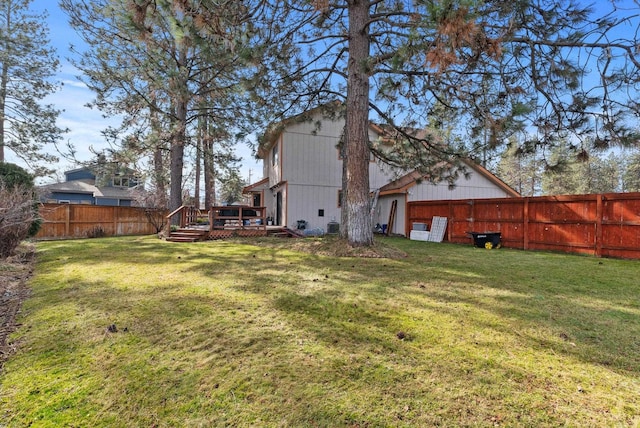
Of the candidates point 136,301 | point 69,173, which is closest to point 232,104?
point 136,301

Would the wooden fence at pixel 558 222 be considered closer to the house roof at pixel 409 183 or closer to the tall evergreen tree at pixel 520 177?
the house roof at pixel 409 183

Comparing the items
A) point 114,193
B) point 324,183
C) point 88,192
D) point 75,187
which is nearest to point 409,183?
point 324,183

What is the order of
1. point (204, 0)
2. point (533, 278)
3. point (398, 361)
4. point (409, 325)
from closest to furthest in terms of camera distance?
point (398, 361), point (409, 325), point (204, 0), point (533, 278)

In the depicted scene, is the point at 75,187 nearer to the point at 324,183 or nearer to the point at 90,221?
the point at 90,221

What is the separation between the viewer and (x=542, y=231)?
9.80 metres

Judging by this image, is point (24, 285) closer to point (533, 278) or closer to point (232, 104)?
point (533, 278)

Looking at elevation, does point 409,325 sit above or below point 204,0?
below

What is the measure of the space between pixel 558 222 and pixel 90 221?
19512 millimetres

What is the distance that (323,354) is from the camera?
2471 mm

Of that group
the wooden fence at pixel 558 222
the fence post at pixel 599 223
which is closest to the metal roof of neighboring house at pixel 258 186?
the wooden fence at pixel 558 222

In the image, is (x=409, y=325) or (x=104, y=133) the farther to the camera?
(x=104, y=133)

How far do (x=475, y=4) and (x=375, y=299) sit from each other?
13.3 feet

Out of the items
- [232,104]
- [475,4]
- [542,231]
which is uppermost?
[232,104]

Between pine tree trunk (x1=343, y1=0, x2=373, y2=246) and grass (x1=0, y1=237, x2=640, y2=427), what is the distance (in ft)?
9.99
